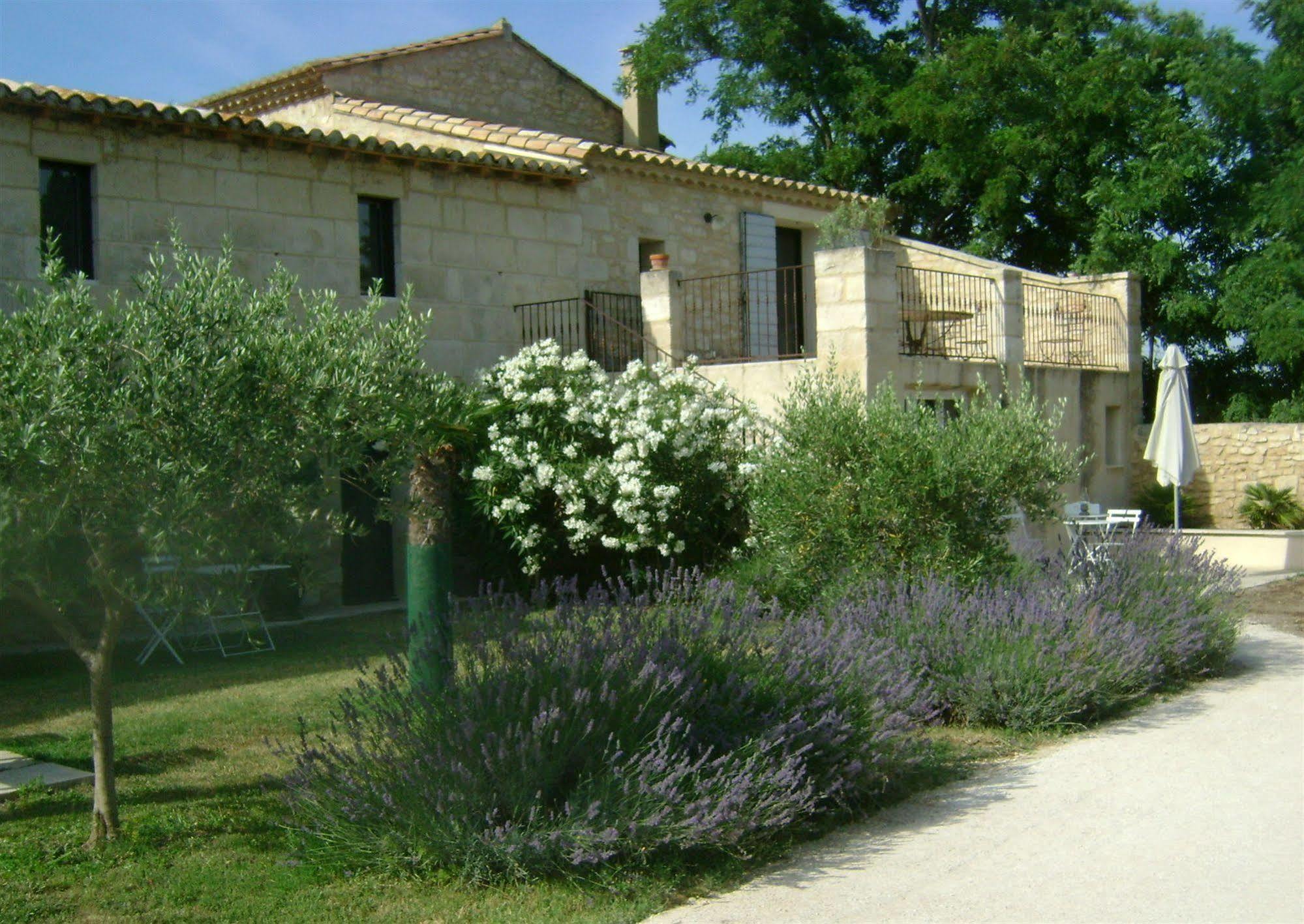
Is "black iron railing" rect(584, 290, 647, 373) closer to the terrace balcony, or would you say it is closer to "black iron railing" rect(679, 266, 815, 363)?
the terrace balcony

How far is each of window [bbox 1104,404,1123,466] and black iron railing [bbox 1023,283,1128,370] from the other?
1.97 feet

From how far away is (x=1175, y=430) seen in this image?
44.1ft

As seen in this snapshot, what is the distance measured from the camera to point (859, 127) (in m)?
23.6

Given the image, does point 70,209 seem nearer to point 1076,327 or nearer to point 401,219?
point 401,219

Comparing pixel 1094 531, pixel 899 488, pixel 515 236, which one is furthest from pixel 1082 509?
pixel 515 236

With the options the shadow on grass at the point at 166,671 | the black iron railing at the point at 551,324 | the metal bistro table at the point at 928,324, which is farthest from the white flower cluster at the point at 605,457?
the metal bistro table at the point at 928,324

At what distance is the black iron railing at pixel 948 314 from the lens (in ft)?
47.6

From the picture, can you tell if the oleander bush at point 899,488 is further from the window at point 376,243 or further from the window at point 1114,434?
the window at point 1114,434

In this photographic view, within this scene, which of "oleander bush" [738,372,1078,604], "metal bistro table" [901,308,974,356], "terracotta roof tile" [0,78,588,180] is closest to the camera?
"oleander bush" [738,372,1078,604]

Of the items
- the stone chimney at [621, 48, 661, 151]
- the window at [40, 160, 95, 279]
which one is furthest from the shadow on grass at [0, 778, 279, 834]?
the stone chimney at [621, 48, 661, 151]

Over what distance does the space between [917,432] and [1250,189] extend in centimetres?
1432

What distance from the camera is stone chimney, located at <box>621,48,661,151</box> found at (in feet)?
70.2

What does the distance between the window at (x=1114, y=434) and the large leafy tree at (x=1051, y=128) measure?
3648 millimetres

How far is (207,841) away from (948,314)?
36.2ft
